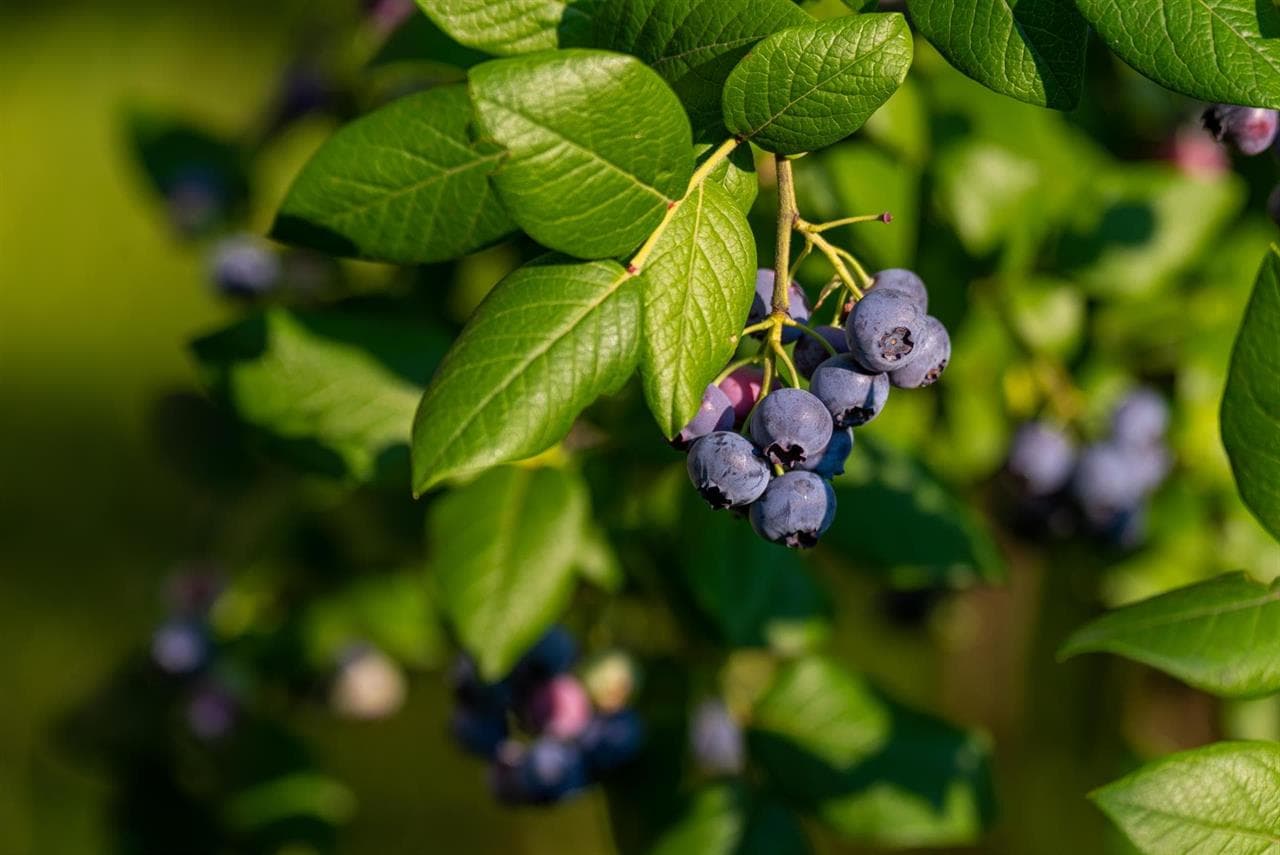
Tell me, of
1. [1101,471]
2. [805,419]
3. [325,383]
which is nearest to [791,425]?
[805,419]

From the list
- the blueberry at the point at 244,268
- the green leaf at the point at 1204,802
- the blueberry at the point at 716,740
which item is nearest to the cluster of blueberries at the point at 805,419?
the green leaf at the point at 1204,802

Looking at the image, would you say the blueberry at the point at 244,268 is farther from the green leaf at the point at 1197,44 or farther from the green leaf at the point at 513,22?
the green leaf at the point at 1197,44

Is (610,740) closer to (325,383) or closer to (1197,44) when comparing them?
(325,383)

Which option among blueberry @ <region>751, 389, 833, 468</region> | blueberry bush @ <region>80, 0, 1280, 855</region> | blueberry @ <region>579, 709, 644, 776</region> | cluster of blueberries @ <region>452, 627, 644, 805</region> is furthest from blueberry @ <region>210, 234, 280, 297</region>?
blueberry @ <region>751, 389, 833, 468</region>

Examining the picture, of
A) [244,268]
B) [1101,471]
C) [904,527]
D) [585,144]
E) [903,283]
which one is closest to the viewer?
[585,144]

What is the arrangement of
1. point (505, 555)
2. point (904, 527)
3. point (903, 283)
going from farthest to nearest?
point (904, 527)
point (505, 555)
point (903, 283)

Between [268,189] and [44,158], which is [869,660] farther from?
[44,158]

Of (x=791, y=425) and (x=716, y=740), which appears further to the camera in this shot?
(x=716, y=740)

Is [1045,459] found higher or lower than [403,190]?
lower
